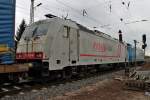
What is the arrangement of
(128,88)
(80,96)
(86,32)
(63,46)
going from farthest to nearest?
(86,32)
(63,46)
(128,88)
(80,96)

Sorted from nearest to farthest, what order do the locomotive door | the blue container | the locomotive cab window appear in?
the blue container → the locomotive cab window → the locomotive door

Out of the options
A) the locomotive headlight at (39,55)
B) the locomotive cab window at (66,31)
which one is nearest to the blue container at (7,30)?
the locomotive headlight at (39,55)

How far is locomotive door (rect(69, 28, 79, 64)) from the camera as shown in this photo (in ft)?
48.1

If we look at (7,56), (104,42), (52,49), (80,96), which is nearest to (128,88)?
(80,96)

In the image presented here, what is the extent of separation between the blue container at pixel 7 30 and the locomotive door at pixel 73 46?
5.63 metres

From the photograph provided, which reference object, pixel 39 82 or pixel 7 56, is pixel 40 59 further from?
pixel 7 56

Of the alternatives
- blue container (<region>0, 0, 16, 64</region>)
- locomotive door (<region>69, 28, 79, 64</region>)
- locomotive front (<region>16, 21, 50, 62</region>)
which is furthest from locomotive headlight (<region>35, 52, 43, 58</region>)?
blue container (<region>0, 0, 16, 64</region>)

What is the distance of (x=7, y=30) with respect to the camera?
30.1ft

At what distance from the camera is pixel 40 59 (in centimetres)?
1259

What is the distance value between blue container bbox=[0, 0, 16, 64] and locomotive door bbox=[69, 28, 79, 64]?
222 inches

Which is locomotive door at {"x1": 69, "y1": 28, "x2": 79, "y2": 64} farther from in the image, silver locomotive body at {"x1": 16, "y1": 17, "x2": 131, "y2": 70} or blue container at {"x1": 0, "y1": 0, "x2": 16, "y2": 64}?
blue container at {"x1": 0, "y1": 0, "x2": 16, "y2": 64}

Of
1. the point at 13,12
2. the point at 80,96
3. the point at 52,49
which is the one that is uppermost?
the point at 13,12

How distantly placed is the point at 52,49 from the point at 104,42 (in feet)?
32.4

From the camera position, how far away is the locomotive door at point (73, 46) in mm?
14672
